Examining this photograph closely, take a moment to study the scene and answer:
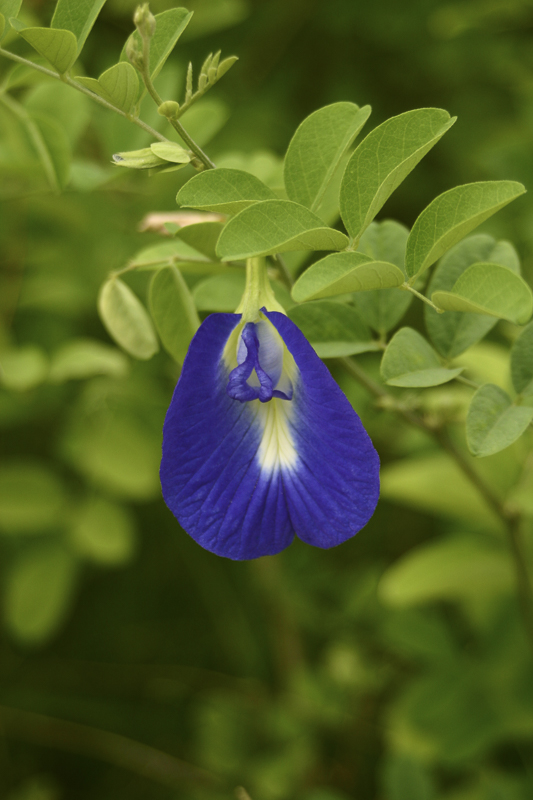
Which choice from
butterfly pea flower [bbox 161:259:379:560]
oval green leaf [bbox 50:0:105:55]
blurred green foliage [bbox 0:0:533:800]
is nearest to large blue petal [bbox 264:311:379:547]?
butterfly pea flower [bbox 161:259:379:560]

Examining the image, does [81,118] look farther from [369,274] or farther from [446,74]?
[446,74]

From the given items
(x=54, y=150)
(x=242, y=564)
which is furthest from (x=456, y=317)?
(x=242, y=564)

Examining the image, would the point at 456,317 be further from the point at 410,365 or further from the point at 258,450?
the point at 258,450

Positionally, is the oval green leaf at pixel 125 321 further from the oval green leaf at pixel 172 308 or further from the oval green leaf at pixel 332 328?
the oval green leaf at pixel 332 328

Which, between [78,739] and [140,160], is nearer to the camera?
[140,160]

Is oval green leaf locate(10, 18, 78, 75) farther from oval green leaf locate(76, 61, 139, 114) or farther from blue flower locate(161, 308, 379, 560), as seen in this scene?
blue flower locate(161, 308, 379, 560)
